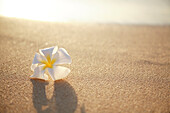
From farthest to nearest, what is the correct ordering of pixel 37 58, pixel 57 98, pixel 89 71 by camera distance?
pixel 89 71 < pixel 37 58 < pixel 57 98

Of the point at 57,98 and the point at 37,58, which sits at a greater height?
the point at 37,58

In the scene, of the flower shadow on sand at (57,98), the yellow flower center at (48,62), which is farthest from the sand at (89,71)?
the yellow flower center at (48,62)

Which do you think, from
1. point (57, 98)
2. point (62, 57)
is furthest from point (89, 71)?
point (57, 98)

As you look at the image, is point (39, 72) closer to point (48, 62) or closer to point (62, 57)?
point (48, 62)

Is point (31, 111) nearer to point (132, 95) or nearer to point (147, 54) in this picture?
point (132, 95)

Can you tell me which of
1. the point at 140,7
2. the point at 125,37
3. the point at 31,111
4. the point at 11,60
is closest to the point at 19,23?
the point at 11,60

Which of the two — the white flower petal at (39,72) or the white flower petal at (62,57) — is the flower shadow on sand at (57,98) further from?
the white flower petal at (62,57)
